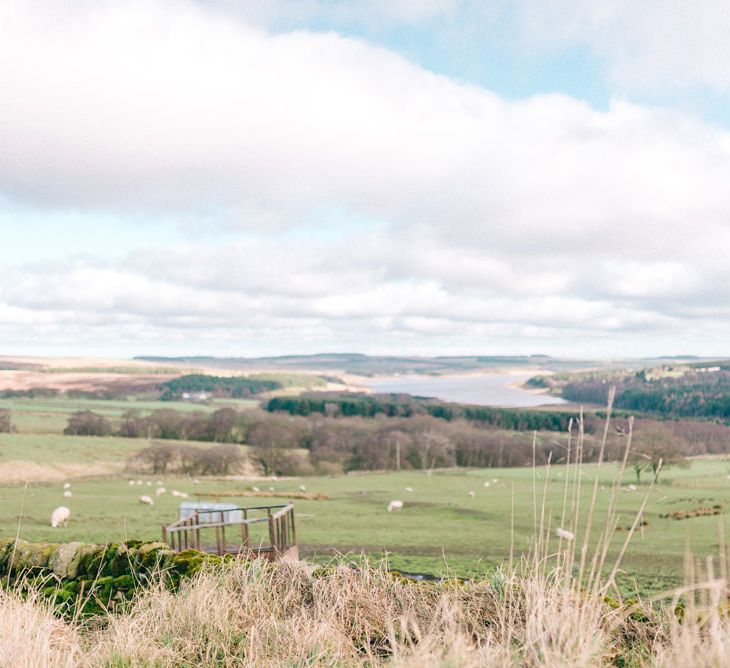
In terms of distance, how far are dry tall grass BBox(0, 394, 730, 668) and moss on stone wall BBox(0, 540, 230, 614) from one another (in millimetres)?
614

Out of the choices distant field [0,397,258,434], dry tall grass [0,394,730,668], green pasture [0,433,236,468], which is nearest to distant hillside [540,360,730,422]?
green pasture [0,433,236,468]

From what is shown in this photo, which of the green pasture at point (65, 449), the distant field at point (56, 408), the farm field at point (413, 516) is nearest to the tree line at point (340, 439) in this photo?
the distant field at point (56, 408)

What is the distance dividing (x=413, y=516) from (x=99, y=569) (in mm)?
34704

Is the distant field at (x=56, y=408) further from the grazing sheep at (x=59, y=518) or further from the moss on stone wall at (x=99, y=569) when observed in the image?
the moss on stone wall at (x=99, y=569)

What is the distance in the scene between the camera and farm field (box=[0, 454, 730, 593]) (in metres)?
Result: 25.2

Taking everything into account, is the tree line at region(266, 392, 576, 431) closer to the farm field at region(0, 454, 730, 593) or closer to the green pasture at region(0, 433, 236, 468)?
the green pasture at region(0, 433, 236, 468)

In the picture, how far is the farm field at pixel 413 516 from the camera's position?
25.2 metres

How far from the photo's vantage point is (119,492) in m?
49.2

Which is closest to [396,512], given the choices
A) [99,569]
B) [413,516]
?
[413,516]

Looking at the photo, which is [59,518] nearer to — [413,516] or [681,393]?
[413,516]

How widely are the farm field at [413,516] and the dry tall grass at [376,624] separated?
196 inches

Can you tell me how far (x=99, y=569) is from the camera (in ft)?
28.1

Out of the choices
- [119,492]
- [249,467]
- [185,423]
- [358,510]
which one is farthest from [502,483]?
[185,423]

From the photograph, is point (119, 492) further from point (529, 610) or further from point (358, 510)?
point (529, 610)
